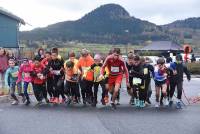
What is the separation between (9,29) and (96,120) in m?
36.4

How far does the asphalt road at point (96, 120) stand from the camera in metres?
12.7

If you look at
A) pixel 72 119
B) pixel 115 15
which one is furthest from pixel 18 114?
pixel 115 15

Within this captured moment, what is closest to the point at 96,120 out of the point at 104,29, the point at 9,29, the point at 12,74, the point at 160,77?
the point at 160,77

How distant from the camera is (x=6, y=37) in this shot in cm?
4953

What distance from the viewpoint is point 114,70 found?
701 inches

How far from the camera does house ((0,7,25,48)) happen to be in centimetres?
4891

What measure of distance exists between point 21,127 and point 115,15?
10895cm

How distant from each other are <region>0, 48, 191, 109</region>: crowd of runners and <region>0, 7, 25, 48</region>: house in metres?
30.6

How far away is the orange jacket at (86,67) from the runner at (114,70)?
60cm

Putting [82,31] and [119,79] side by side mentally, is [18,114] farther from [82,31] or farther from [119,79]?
[82,31]

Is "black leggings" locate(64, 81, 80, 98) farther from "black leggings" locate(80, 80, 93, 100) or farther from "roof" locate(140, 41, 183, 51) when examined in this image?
"roof" locate(140, 41, 183, 51)

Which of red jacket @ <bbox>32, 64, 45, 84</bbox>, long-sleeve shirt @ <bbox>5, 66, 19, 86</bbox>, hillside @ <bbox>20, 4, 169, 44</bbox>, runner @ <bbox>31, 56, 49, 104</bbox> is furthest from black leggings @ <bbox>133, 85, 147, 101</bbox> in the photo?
hillside @ <bbox>20, 4, 169, 44</bbox>

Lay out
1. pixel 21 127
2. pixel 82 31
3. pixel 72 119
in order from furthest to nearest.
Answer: pixel 82 31 < pixel 72 119 < pixel 21 127

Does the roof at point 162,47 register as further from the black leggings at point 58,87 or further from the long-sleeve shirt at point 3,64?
the black leggings at point 58,87
